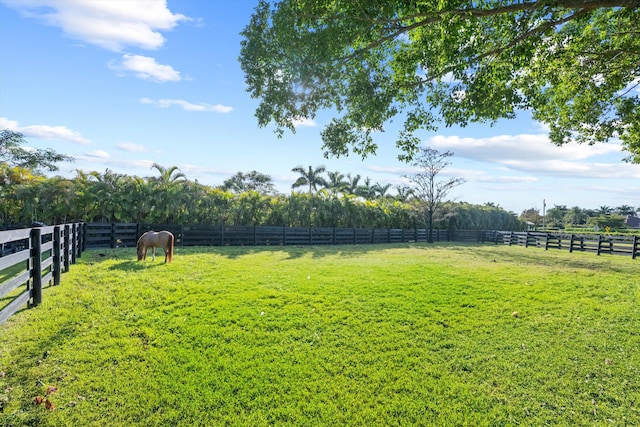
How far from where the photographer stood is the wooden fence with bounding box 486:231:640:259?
17.8 metres

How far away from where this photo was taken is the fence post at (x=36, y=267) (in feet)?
17.8

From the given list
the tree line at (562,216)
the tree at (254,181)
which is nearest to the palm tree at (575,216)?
the tree line at (562,216)

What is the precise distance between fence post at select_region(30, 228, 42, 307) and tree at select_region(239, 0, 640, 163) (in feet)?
16.3

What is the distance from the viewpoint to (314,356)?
4.64 metres

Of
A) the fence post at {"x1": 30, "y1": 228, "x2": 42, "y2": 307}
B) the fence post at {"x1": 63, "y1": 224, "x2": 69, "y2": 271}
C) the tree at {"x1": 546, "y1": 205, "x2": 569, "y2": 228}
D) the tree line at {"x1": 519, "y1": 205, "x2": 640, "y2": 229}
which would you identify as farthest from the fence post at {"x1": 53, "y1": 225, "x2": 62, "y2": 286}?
the tree at {"x1": 546, "y1": 205, "x2": 569, "y2": 228}

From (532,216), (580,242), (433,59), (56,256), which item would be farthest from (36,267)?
(532,216)

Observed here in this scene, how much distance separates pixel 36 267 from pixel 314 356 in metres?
4.83

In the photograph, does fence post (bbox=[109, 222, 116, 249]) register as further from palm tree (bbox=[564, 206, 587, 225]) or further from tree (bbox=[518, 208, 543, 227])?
palm tree (bbox=[564, 206, 587, 225])

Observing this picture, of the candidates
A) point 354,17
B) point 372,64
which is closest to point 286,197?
point 372,64

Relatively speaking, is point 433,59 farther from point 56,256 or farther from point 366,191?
point 366,191

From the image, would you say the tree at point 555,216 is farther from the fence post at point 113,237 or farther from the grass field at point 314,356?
the fence post at point 113,237

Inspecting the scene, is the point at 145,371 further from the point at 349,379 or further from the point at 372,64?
the point at 372,64

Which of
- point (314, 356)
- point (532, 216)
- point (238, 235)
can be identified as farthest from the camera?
point (532, 216)

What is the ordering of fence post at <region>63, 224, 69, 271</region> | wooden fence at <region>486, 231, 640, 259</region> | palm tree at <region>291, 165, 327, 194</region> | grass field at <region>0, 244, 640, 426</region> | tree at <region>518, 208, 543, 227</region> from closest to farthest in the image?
1. grass field at <region>0, 244, 640, 426</region>
2. fence post at <region>63, 224, 69, 271</region>
3. wooden fence at <region>486, 231, 640, 259</region>
4. palm tree at <region>291, 165, 327, 194</region>
5. tree at <region>518, 208, 543, 227</region>
